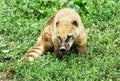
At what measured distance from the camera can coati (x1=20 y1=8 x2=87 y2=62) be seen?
754 centimetres

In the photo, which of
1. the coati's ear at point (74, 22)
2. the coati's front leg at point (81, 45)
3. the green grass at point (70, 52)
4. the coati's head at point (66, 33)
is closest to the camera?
the green grass at point (70, 52)

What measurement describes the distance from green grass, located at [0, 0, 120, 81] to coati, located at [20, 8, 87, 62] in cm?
16

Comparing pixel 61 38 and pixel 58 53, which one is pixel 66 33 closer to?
pixel 61 38

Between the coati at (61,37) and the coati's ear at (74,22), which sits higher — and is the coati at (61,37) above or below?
below

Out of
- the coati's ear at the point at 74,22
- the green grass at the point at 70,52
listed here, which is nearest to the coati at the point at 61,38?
the coati's ear at the point at 74,22

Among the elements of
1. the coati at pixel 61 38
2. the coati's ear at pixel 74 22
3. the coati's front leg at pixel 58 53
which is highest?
the coati's ear at pixel 74 22

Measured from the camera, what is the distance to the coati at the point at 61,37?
297 inches

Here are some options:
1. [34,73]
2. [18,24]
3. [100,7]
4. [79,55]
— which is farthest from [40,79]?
[100,7]

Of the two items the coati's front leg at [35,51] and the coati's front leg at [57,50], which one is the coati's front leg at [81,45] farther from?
the coati's front leg at [35,51]

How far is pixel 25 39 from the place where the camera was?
28.3ft

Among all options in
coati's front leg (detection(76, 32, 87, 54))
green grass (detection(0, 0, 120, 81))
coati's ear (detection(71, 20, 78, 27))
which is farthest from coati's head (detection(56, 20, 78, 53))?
green grass (detection(0, 0, 120, 81))

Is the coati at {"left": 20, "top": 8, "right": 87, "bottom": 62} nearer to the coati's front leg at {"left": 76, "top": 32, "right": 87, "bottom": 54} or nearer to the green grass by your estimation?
the coati's front leg at {"left": 76, "top": 32, "right": 87, "bottom": 54}

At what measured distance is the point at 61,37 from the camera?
750 centimetres

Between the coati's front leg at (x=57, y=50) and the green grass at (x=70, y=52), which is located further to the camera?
the coati's front leg at (x=57, y=50)
